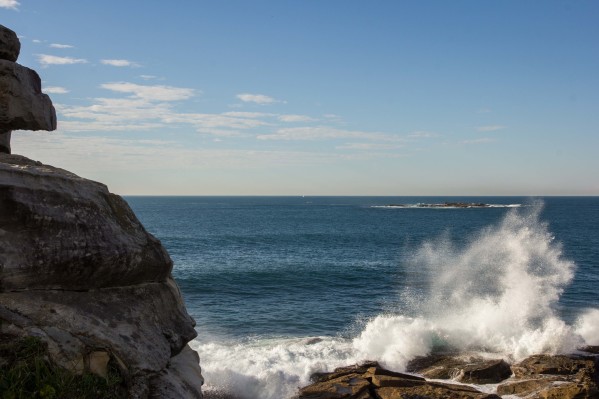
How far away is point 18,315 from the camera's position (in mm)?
7832

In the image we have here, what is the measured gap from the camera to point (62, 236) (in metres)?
8.48

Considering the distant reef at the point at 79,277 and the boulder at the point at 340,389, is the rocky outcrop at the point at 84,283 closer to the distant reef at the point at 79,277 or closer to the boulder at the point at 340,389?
the distant reef at the point at 79,277

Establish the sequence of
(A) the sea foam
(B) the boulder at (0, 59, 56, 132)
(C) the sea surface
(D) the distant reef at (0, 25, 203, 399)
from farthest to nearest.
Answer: (C) the sea surface → (A) the sea foam → (B) the boulder at (0, 59, 56, 132) → (D) the distant reef at (0, 25, 203, 399)

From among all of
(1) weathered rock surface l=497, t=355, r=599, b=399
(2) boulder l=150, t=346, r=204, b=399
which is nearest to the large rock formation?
(2) boulder l=150, t=346, r=204, b=399

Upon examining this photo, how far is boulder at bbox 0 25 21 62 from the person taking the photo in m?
10.2

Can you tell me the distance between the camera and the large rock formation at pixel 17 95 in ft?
32.7

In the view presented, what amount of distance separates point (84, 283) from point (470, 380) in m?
16.6

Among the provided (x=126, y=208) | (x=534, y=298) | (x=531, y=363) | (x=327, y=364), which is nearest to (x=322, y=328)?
(x=327, y=364)

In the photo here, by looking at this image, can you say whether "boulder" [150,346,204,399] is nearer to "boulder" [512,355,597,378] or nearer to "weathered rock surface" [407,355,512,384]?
"weathered rock surface" [407,355,512,384]

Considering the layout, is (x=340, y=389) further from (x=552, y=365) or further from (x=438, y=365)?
(x=552, y=365)

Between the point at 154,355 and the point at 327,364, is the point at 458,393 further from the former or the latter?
the point at 154,355

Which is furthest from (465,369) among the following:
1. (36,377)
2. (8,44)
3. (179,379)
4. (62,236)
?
(8,44)

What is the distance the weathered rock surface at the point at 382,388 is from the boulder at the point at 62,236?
35.6ft

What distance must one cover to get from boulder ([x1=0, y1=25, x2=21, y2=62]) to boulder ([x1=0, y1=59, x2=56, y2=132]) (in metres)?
0.40
